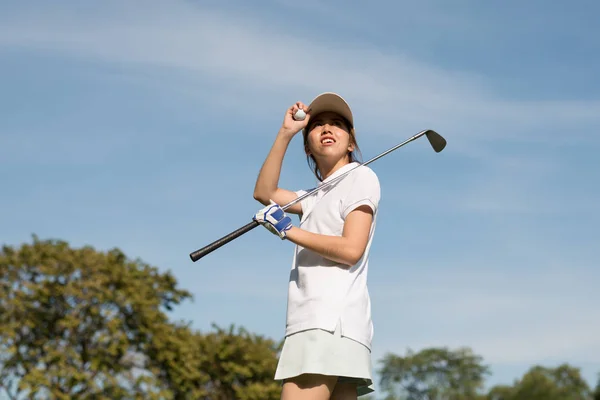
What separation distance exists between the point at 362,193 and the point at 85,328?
24595 mm

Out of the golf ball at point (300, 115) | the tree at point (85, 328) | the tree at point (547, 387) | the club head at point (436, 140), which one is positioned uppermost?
the tree at point (547, 387)

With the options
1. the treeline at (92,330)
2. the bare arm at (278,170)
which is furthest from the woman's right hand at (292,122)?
the treeline at (92,330)

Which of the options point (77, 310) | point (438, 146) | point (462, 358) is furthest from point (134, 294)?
point (462, 358)

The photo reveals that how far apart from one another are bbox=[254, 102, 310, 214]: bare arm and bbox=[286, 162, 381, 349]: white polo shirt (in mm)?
344

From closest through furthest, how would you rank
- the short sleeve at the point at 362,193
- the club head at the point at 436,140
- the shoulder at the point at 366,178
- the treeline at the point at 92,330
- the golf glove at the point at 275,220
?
the golf glove at the point at 275,220, the short sleeve at the point at 362,193, the shoulder at the point at 366,178, the club head at the point at 436,140, the treeline at the point at 92,330

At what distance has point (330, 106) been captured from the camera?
15.6ft

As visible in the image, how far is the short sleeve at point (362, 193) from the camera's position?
4.34 m

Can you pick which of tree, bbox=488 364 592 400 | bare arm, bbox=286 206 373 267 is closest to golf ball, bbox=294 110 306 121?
bare arm, bbox=286 206 373 267

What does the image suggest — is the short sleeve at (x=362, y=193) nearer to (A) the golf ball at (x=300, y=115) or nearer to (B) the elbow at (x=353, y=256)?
(B) the elbow at (x=353, y=256)

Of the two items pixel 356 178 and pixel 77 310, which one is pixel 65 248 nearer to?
pixel 77 310

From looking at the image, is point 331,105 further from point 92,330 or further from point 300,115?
point 92,330

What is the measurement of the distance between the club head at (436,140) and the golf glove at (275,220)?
131cm

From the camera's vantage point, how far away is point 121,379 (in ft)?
89.7

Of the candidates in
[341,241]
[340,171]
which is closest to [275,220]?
[341,241]
